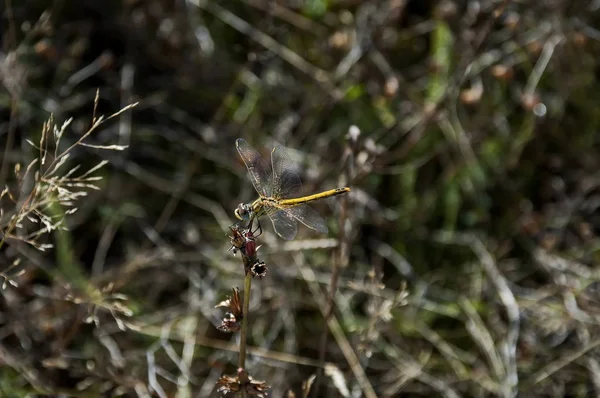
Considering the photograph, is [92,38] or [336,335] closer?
[336,335]

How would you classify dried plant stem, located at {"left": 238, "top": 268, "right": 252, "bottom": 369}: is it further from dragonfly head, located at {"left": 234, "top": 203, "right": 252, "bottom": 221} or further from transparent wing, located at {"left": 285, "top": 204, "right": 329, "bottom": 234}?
transparent wing, located at {"left": 285, "top": 204, "right": 329, "bottom": 234}

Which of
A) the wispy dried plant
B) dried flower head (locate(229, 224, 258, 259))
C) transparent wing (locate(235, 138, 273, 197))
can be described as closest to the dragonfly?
transparent wing (locate(235, 138, 273, 197))

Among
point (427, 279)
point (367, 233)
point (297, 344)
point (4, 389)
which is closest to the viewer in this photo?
point (4, 389)

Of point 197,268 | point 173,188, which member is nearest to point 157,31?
point 173,188

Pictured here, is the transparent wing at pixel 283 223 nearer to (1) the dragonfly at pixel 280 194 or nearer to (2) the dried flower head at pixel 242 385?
(1) the dragonfly at pixel 280 194

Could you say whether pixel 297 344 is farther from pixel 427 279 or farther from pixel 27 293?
pixel 27 293

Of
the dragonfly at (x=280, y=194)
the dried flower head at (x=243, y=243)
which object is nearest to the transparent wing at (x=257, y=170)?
the dragonfly at (x=280, y=194)

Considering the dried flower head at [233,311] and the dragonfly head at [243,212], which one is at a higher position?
the dragonfly head at [243,212]

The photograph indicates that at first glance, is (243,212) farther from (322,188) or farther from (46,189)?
(322,188)
